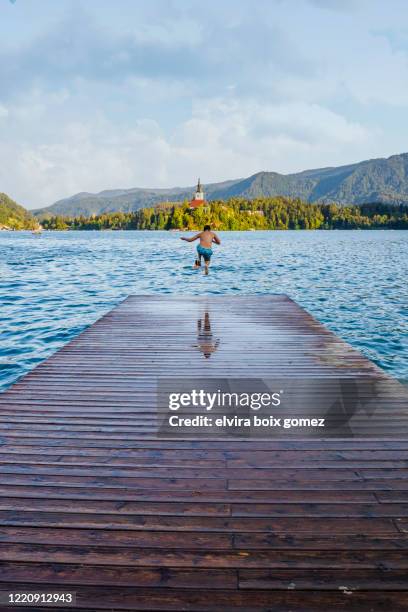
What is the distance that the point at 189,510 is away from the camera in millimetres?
2832

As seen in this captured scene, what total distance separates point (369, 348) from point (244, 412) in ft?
22.9

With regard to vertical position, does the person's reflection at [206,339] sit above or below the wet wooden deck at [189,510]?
above

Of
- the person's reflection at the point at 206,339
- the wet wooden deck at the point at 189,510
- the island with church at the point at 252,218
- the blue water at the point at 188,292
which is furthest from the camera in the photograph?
the island with church at the point at 252,218

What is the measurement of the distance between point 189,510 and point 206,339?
16.4ft

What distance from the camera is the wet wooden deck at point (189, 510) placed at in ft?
7.34

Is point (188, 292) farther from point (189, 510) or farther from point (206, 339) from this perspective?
point (189, 510)

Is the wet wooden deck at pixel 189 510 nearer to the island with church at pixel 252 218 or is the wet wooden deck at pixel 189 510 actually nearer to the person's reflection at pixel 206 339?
the person's reflection at pixel 206 339

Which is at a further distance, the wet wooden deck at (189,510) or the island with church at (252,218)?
the island with church at (252,218)

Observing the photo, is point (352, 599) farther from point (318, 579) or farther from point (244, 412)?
point (244, 412)

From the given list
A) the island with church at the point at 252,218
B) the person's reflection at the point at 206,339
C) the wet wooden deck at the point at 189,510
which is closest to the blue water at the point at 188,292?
the person's reflection at the point at 206,339

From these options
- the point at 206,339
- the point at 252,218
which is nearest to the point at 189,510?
the point at 206,339

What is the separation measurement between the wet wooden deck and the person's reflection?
1800 mm

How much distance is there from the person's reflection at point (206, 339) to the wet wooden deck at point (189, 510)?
1800mm

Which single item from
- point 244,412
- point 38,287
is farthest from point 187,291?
point 244,412
